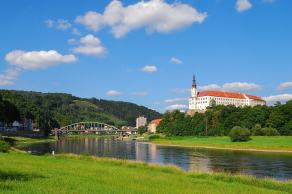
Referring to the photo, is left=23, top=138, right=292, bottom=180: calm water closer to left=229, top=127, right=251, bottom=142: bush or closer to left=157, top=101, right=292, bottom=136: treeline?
left=229, top=127, right=251, bottom=142: bush

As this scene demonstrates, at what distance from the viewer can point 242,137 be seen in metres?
111

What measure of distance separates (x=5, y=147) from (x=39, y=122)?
451 ft

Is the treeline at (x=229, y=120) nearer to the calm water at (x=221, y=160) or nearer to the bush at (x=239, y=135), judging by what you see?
the bush at (x=239, y=135)

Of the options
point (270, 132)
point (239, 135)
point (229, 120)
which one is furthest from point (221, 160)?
point (229, 120)

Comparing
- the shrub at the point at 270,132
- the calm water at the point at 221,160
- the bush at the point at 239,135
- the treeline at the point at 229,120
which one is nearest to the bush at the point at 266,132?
the shrub at the point at 270,132

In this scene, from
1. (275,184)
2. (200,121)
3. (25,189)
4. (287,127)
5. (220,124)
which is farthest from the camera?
(200,121)

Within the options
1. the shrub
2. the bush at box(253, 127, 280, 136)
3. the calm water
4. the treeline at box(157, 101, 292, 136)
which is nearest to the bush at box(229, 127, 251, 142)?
the shrub

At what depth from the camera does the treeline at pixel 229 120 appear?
12812 centimetres

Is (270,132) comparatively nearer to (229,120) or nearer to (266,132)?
(266,132)

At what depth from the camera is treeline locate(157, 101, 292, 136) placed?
12812 centimetres

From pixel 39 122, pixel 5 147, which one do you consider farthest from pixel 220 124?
pixel 5 147

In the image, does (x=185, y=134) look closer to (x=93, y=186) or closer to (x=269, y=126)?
(x=269, y=126)

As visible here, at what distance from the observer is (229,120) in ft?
476

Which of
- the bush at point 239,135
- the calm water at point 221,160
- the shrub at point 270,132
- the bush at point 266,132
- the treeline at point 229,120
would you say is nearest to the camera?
the calm water at point 221,160
